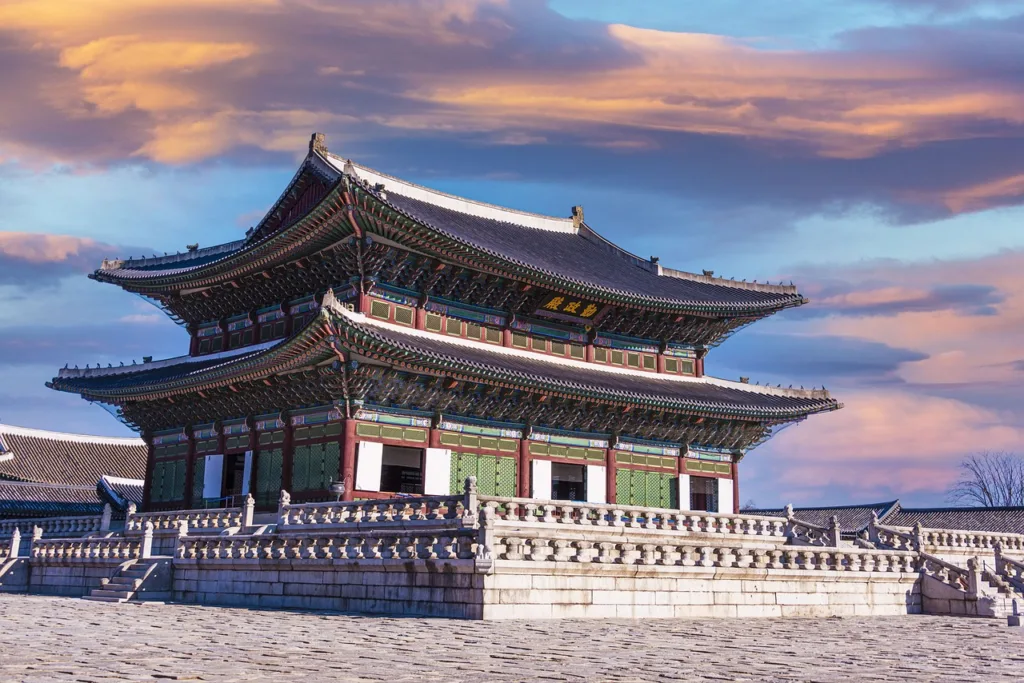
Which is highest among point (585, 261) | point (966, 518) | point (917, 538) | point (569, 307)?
point (585, 261)

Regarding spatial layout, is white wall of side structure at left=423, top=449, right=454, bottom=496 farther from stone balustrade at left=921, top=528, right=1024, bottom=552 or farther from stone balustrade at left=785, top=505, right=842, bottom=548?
stone balustrade at left=921, top=528, right=1024, bottom=552

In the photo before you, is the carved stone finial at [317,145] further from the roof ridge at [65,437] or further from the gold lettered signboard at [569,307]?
the roof ridge at [65,437]

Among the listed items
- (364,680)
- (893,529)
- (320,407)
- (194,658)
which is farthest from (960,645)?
(320,407)

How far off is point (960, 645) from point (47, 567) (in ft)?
85.5

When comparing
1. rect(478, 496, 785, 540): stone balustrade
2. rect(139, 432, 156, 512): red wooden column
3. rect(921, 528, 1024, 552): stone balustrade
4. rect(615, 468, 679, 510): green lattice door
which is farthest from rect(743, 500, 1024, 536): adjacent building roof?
rect(139, 432, 156, 512): red wooden column

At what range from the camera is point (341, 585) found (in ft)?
73.0

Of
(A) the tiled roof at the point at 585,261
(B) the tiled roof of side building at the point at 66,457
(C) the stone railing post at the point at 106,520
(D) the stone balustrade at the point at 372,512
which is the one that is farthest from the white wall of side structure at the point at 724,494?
(B) the tiled roof of side building at the point at 66,457

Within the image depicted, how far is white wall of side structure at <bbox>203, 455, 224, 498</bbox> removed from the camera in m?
35.8

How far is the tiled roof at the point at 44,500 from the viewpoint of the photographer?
1868 inches

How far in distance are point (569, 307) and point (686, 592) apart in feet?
58.1

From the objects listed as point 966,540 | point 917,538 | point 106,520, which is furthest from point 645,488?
point 106,520

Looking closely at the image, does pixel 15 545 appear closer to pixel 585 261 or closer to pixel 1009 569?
pixel 585 261

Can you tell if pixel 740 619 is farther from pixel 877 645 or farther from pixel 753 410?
pixel 753 410

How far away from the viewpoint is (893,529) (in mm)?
31922
